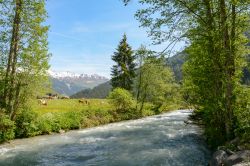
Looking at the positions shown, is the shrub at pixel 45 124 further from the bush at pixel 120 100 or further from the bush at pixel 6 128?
the bush at pixel 120 100

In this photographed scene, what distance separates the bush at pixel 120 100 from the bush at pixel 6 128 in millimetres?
30158

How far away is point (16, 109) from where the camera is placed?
31.8m

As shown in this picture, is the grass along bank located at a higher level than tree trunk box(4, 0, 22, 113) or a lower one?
lower

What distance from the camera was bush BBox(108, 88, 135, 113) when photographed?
192ft

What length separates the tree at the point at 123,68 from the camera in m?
76.0

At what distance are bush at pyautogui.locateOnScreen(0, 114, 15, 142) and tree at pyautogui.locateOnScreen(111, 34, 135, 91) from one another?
47.0m

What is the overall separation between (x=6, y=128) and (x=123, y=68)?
159 feet

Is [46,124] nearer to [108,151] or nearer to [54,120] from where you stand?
[54,120]

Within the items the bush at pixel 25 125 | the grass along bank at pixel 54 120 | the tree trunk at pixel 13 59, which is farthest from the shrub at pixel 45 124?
the tree trunk at pixel 13 59

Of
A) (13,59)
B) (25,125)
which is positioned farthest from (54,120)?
(13,59)

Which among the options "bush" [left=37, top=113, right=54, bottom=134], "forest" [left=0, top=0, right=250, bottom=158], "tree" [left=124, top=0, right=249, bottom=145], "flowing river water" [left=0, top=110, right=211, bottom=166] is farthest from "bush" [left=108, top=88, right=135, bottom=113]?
"tree" [left=124, top=0, right=249, bottom=145]

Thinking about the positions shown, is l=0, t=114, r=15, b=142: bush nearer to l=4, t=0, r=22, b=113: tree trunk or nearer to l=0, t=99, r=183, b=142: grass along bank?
l=0, t=99, r=183, b=142: grass along bank

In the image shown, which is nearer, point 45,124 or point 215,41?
point 215,41

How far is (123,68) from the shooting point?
75.8 meters
